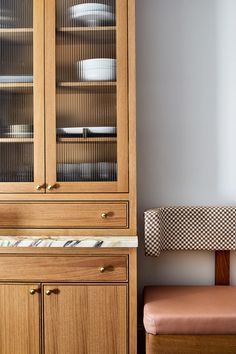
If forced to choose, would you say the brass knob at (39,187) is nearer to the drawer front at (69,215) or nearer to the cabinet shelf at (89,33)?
the drawer front at (69,215)

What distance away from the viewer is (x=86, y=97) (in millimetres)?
1999

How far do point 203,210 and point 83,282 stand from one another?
2.60 feet

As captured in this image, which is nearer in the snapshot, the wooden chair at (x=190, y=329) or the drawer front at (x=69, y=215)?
the wooden chair at (x=190, y=329)

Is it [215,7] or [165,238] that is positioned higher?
[215,7]

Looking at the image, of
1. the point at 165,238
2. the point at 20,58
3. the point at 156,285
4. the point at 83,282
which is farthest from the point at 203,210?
the point at 20,58

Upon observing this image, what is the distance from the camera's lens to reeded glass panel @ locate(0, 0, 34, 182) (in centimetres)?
198

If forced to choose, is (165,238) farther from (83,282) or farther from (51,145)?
(51,145)

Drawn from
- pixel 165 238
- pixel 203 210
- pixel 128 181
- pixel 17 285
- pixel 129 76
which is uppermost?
pixel 129 76

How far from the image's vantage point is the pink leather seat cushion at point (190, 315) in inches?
70.8

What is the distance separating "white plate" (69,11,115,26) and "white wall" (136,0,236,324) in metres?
0.43

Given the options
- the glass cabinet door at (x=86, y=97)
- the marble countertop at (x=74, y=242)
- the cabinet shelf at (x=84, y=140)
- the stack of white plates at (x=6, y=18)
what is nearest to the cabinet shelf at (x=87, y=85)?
the glass cabinet door at (x=86, y=97)

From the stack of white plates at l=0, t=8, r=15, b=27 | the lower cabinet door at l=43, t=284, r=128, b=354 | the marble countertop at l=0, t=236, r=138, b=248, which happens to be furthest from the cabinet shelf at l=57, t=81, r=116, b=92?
the lower cabinet door at l=43, t=284, r=128, b=354

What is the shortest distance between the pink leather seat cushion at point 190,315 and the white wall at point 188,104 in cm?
39

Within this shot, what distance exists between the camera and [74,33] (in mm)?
1985
